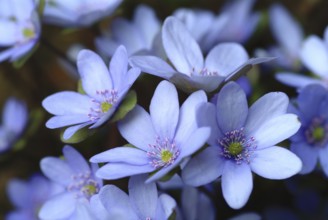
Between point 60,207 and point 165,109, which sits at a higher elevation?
point 165,109

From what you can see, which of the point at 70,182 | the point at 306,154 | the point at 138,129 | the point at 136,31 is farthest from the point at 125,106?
the point at 136,31

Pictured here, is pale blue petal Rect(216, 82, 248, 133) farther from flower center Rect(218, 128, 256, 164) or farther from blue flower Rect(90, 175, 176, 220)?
blue flower Rect(90, 175, 176, 220)

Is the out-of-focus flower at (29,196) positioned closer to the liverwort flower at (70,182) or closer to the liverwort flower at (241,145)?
the liverwort flower at (70,182)

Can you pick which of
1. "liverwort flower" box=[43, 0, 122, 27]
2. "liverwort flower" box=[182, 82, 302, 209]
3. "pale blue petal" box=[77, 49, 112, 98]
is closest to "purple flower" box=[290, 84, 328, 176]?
"liverwort flower" box=[182, 82, 302, 209]

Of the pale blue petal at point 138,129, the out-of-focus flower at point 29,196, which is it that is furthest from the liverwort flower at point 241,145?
the out-of-focus flower at point 29,196

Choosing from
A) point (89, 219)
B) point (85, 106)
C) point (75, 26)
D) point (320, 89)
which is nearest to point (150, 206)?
point (89, 219)

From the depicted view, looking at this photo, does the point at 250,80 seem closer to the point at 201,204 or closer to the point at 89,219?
the point at 201,204

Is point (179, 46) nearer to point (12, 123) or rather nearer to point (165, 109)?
point (165, 109)
